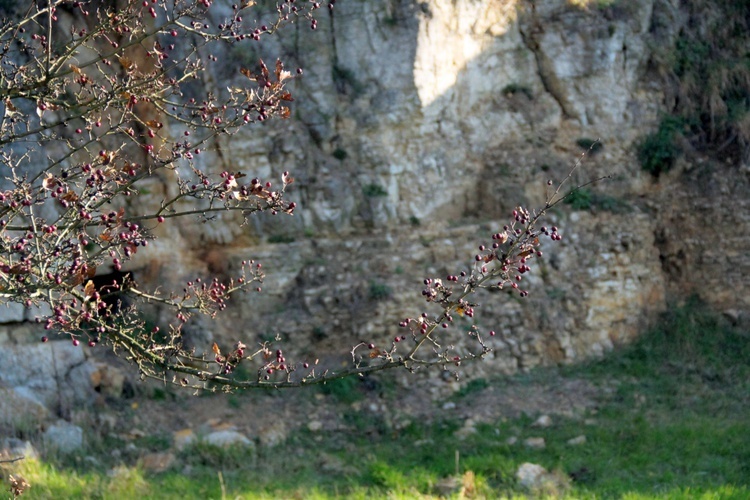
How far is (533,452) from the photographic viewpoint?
830cm

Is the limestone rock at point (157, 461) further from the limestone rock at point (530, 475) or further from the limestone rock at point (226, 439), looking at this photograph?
the limestone rock at point (530, 475)

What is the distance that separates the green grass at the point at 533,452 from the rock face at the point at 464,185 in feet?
2.50

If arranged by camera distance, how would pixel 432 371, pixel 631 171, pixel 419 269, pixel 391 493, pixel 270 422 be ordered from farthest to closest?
1. pixel 631 171
2. pixel 419 269
3. pixel 432 371
4. pixel 270 422
5. pixel 391 493

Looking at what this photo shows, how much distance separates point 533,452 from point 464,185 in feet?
12.8

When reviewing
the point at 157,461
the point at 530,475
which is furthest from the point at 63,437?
the point at 530,475

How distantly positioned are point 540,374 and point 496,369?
512 millimetres

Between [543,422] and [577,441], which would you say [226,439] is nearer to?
[543,422]

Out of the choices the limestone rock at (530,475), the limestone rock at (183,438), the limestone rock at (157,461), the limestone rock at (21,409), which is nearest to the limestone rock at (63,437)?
the limestone rock at (21,409)

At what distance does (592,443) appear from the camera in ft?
27.8

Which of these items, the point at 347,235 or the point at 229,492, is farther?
the point at 347,235

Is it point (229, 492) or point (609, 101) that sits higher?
point (609, 101)

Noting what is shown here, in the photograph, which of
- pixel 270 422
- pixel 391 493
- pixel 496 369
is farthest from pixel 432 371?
pixel 391 493

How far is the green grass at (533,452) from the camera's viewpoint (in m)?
7.35

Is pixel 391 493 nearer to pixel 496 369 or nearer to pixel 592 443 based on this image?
pixel 592 443
